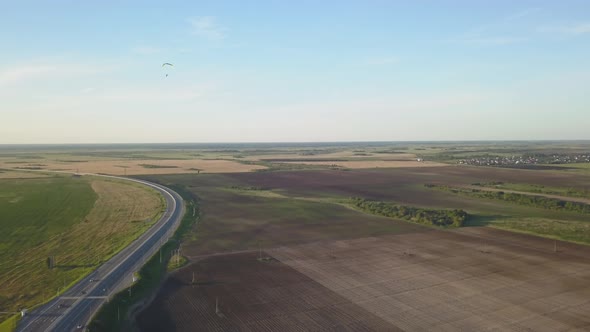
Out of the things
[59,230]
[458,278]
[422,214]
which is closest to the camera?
[458,278]

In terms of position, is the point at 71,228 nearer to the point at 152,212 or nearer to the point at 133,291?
the point at 152,212

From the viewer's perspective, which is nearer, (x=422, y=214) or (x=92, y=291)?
(x=92, y=291)

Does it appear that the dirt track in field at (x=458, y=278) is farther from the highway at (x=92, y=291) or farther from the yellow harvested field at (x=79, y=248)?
the yellow harvested field at (x=79, y=248)

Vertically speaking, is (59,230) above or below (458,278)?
above

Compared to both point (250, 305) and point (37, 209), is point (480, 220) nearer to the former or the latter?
point (250, 305)

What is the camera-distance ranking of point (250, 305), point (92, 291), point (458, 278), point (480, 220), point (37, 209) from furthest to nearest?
point (37, 209) < point (480, 220) < point (458, 278) < point (92, 291) < point (250, 305)

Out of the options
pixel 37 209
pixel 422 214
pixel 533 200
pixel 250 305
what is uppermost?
pixel 533 200

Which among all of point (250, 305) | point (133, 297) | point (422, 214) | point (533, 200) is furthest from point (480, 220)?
point (133, 297)
